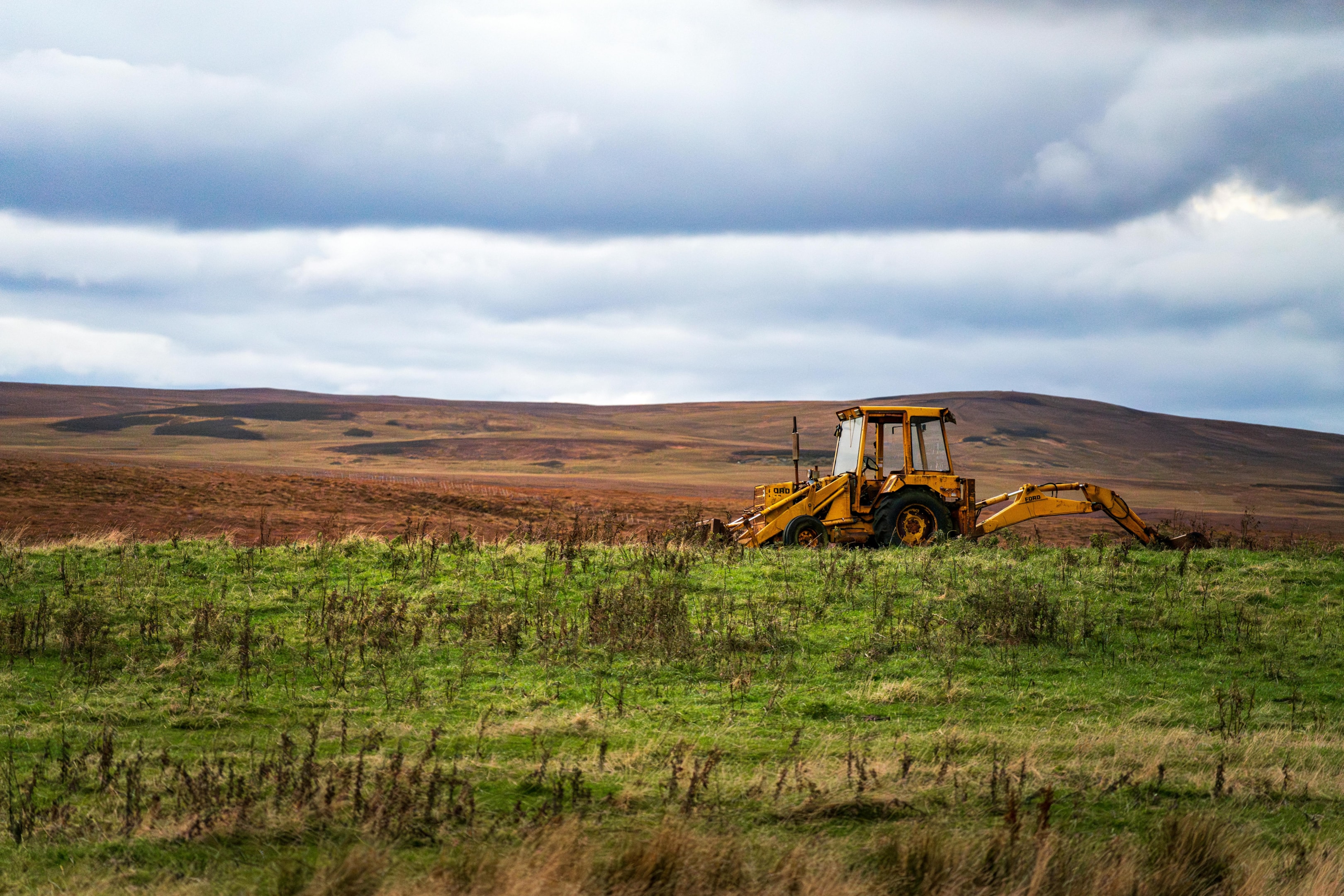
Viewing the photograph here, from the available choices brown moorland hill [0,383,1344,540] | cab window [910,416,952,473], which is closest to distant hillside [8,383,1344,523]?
brown moorland hill [0,383,1344,540]

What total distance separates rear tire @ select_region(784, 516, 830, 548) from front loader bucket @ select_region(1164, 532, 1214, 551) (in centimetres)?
614

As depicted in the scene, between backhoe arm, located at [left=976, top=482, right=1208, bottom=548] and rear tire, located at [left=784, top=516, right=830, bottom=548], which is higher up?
backhoe arm, located at [left=976, top=482, right=1208, bottom=548]

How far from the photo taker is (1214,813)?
5.86m

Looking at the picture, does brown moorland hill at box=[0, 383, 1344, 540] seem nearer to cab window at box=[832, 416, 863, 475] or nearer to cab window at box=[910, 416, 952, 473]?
cab window at box=[832, 416, 863, 475]

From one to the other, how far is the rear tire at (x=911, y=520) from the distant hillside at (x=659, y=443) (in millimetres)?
33847

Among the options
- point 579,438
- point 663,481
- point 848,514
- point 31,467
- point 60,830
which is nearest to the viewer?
point 60,830

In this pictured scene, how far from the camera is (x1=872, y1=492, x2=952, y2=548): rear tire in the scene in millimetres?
17984

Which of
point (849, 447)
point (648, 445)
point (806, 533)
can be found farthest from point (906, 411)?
point (648, 445)

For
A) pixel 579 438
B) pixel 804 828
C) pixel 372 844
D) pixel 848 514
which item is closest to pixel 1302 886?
pixel 804 828

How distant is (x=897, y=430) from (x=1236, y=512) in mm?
43961

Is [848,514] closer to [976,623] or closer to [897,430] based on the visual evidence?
[897,430]

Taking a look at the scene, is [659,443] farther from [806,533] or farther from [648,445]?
[806,533]

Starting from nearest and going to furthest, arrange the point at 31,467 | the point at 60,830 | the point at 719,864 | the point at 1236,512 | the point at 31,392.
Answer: the point at 719,864 < the point at 60,830 < the point at 31,467 < the point at 1236,512 < the point at 31,392

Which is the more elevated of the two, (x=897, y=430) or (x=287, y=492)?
(x=897, y=430)
